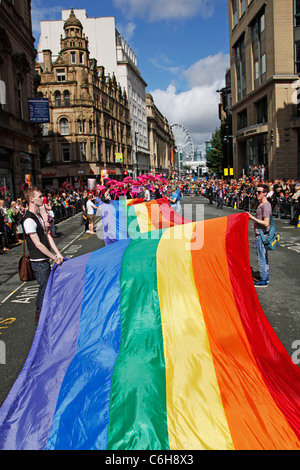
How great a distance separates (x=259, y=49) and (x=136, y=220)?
32.5m

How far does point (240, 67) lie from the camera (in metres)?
42.7

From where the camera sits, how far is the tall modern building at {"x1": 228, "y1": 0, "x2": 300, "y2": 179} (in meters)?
31.5

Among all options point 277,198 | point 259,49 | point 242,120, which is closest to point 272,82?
point 259,49

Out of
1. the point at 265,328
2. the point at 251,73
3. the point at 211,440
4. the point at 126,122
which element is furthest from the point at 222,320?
the point at 126,122

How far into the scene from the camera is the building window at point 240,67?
41406 mm

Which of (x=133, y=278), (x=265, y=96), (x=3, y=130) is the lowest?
(x=133, y=278)

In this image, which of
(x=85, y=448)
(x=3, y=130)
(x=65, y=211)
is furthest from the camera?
(x=65, y=211)

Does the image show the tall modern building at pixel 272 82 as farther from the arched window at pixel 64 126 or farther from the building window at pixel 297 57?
the arched window at pixel 64 126

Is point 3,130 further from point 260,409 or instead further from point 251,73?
point 251,73

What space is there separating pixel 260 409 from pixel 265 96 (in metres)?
36.2

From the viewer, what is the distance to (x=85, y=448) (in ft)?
9.77

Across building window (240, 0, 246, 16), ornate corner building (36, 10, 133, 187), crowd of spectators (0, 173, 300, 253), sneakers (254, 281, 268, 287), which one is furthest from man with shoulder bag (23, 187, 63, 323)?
ornate corner building (36, 10, 133, 187)

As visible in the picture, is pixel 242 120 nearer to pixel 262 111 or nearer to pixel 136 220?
pixel 262 111

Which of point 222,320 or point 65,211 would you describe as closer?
point 222,320
